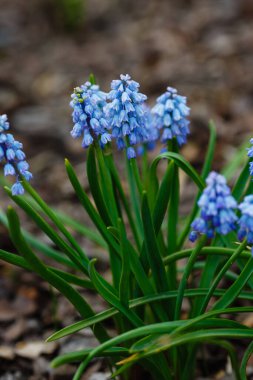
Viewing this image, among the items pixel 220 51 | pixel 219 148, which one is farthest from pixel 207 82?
pixel 219 148

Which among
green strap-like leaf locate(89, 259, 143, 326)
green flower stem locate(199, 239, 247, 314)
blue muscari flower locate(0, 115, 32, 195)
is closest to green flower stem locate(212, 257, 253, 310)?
green flower stem locate(199, 239, 247, 314)

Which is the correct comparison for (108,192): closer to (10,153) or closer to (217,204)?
(10,153)

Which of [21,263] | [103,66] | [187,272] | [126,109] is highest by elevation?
[103,66]

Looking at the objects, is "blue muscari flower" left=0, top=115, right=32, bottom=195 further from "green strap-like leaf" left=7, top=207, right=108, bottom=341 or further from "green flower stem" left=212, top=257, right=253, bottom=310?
"green flower stem" left=212, top=257, right=253, bottom=310

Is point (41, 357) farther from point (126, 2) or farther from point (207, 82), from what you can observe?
point (126, 2)

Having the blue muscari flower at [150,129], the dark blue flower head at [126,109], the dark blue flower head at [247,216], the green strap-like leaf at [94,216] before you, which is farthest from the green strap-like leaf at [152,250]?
the blue muscari flower at [150,129]

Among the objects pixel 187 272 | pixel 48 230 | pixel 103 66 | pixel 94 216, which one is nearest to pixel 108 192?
pixel 94 216
